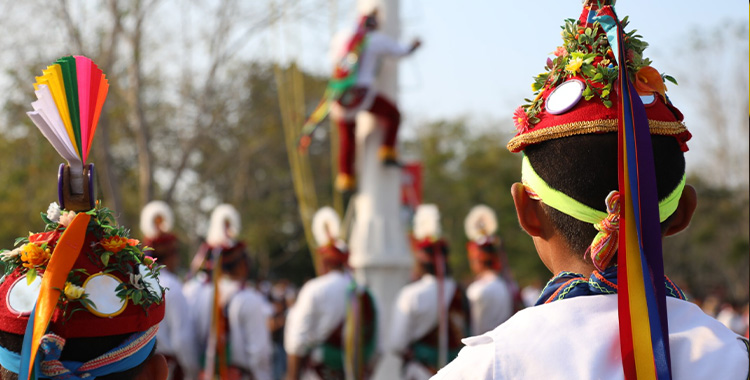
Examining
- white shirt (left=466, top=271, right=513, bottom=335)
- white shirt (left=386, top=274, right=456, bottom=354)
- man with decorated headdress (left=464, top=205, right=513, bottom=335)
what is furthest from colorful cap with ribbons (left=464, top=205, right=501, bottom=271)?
white shirt (left=386, top=274, right=456, bottom=354)

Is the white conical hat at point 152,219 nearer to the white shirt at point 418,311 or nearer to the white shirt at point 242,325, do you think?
the white shirt at point 242,325

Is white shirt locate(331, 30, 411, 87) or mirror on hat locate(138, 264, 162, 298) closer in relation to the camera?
mirror on hat locate(138, 264, 162, 298)

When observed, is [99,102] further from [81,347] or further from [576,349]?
[576,349]

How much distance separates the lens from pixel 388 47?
8891mm

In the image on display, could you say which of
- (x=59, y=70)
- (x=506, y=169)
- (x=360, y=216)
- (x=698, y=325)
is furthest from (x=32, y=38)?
(x=506, y=169)

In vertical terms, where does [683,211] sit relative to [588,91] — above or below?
below

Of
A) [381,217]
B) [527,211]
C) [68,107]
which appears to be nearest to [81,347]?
[68,107]

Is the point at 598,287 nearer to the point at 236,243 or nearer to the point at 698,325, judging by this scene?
the point at 698,325

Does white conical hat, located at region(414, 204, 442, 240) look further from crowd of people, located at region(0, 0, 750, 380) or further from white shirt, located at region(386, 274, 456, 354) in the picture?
crowd of people, located at region(0, 0, 750, 380)

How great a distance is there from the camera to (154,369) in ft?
6.00

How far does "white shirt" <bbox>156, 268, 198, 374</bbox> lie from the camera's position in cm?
682

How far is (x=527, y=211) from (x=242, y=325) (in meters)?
6.13

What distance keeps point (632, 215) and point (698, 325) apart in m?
0.23

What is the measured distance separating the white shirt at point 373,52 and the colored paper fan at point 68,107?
712cm
